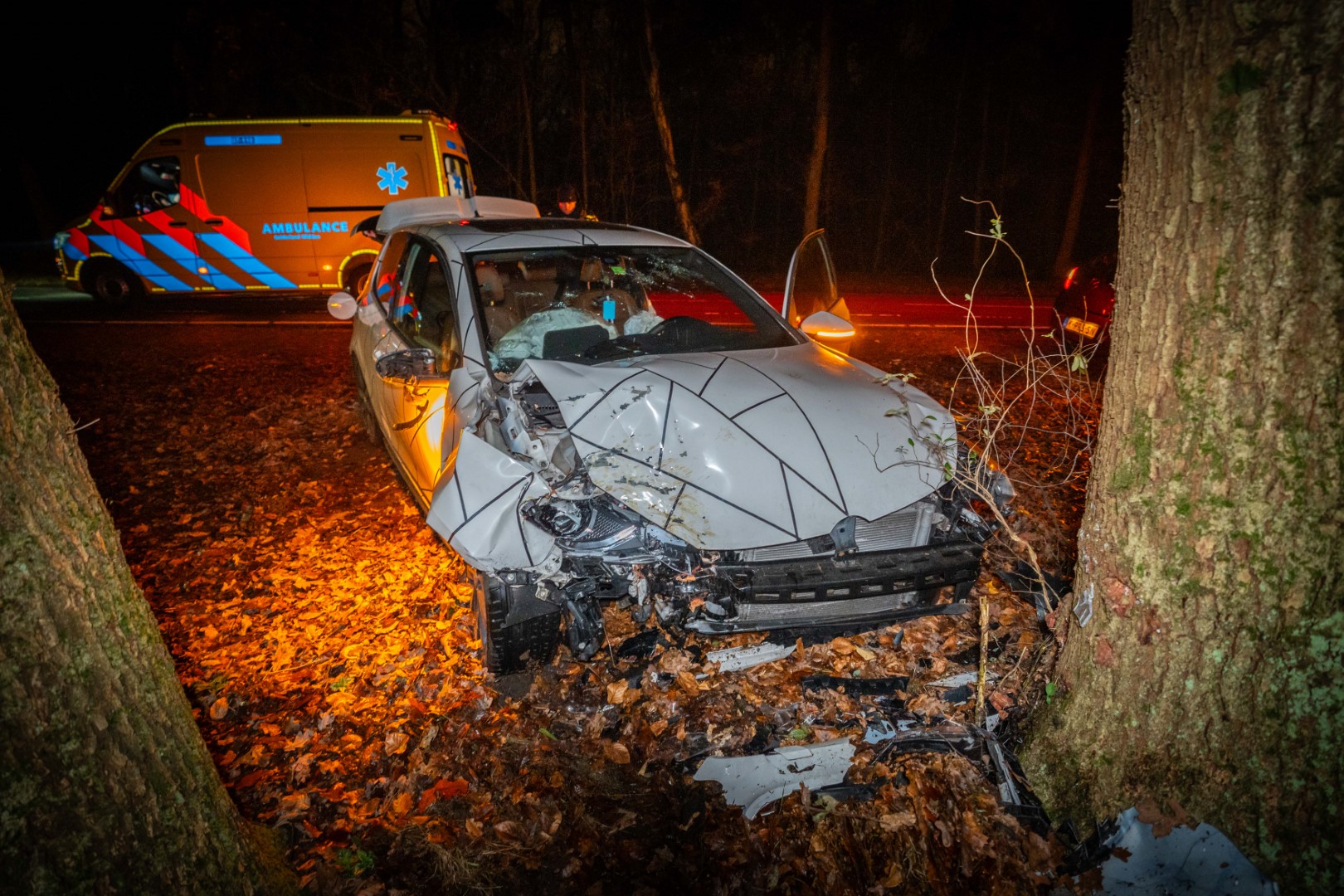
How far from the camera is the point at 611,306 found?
4137 millimetres

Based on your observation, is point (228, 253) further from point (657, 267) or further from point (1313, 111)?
point (1313, 111)

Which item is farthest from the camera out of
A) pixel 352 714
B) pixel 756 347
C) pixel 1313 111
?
pixel 756 347

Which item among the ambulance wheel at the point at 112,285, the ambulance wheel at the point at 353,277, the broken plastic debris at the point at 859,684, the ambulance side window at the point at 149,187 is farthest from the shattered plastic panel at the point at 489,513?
the ambulance wheel at the point at 112,285

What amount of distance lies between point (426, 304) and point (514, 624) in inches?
83.4

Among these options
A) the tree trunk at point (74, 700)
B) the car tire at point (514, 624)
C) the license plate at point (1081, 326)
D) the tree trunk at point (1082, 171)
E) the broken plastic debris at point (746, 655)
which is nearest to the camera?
the tree trunk at point (74, 700)

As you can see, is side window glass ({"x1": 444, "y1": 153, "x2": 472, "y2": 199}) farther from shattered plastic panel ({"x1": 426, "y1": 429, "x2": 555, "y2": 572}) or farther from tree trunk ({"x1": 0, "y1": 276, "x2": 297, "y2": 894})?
tree trunk ({"x1": 0, "y1": 276, "x2": 297, "y2": 894})

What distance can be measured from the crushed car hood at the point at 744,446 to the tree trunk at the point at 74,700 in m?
1.43

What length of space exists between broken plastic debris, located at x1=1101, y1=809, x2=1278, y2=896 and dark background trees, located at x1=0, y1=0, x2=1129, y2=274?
19.4 meters

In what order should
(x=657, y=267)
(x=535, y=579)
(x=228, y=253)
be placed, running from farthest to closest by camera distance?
(x=228, y=253)
(x=657, y=267)
(x=535, y=579)

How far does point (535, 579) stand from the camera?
2568mm

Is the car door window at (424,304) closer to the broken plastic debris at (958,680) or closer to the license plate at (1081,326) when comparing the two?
the broken plastic debris at (958,680)

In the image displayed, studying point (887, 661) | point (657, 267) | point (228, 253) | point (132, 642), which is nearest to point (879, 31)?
point (228, 253)

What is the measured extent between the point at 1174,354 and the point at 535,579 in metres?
2.07

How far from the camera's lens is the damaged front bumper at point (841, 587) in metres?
2.44
